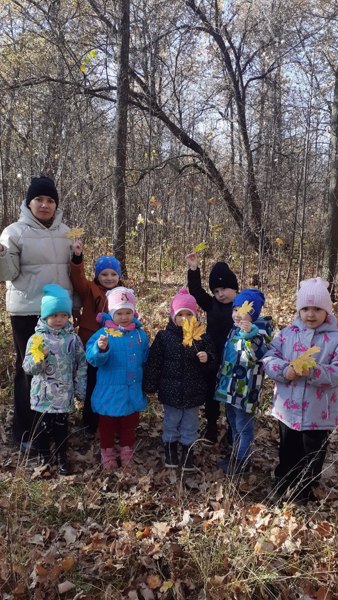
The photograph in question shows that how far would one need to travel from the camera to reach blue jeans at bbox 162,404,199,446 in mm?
3934

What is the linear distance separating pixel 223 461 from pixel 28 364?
203 cm

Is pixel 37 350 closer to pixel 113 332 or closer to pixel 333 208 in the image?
pixel 113 332

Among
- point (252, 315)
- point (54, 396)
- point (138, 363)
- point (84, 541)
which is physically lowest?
point (84, 541)

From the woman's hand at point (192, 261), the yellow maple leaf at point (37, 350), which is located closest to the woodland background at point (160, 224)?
the yellow maple leaf at point (37, 350)

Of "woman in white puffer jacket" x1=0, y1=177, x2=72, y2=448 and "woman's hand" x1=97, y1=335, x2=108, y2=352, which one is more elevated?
"woman in white puffer jacket" x1=0, y1=177, x2=72, y2=448

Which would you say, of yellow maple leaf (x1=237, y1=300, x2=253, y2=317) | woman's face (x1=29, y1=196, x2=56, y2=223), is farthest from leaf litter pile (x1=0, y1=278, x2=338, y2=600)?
woman's face (x1=29, y1=196, x2=56, y2=223)

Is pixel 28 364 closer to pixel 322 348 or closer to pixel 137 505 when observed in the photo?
pixel 137 505

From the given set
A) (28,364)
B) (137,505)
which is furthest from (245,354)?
(28,364)

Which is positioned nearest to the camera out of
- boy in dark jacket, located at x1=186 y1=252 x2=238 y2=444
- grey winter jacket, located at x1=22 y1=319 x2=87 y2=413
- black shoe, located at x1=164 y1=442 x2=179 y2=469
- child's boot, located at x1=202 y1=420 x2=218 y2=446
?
grey winter jacket, located at x1=22 y1=319 x2=87 y2=413

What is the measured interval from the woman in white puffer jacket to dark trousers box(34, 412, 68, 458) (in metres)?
0.19

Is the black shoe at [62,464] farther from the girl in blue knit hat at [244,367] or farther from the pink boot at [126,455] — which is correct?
the girl in blue knit hat at [244,367]

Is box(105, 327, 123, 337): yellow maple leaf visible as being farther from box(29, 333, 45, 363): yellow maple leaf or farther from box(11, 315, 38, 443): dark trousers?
box(11, 315, 38, 443): dark trousers

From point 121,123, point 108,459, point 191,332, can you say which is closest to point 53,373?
point 108,459

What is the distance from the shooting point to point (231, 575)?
8.90ft
